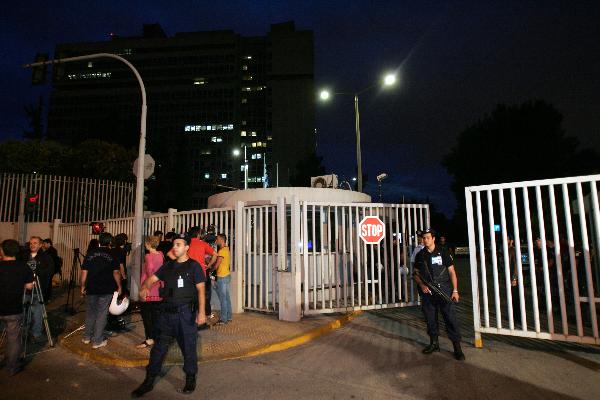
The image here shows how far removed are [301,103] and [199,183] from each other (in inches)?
1080

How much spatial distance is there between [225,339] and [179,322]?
2209 millimetres

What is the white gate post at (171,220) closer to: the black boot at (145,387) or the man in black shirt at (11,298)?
the man in black shirt at (11,298)

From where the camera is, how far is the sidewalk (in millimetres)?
5445

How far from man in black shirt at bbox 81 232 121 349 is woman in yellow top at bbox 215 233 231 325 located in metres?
1.94

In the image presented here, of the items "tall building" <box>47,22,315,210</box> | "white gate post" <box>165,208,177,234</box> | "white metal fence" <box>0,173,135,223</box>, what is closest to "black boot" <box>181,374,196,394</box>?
"white gate post" <box>165,208,177,234</box>

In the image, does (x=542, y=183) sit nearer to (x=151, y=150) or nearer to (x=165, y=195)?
(x=165, y=195)

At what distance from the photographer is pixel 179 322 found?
4199 millimetres

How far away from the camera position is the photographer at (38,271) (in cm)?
661

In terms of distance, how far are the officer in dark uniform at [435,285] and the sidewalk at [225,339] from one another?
217cm

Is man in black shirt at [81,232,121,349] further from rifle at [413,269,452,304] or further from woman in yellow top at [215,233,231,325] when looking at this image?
rifle at [413,269,452,304]

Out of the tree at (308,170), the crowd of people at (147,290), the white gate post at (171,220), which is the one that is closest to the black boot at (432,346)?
the crowd of people at (147,290)

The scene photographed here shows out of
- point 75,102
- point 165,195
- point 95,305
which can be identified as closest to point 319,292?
point 95,305

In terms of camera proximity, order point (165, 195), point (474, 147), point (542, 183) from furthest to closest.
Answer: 1. point (165, 195)
2. point (474, 147)
3. point (542, 183)

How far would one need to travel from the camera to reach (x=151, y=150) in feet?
149
